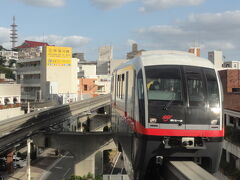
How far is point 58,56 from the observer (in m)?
60.0

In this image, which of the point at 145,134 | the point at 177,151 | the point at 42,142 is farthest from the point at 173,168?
the point at 42,142

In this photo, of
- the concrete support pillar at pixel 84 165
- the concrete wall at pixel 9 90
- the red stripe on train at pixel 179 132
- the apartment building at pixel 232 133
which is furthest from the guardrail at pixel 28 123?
the apartment building at pixel 232 133

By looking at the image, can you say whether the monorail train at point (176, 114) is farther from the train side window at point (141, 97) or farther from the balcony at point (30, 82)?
the balcony at point (30, 82)

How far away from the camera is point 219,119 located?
891cm

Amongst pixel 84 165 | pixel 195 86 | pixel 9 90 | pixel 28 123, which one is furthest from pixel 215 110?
pixel 9 90

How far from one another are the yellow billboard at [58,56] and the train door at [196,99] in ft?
168

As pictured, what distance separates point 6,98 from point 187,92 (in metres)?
36.9

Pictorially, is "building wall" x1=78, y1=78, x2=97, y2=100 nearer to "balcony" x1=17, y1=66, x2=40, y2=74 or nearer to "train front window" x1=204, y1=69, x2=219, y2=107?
"balcony" x1=17, y1=66, x2=40, y2=74

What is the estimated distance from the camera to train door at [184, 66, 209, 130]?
8.81 m

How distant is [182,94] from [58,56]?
5276cm

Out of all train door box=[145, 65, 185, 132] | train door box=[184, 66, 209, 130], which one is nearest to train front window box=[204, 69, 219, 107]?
train door box=[184, 66, 209, 130]

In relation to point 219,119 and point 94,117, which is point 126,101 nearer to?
point 219,119

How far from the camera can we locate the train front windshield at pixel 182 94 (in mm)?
8805

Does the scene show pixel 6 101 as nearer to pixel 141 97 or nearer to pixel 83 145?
pixel 83 145
